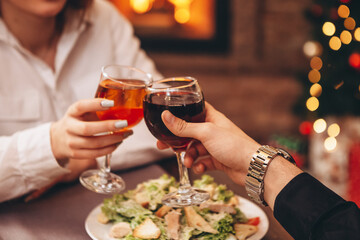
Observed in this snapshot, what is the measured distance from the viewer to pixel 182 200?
→ 0.93 m

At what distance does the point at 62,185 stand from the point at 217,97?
8.54 ft

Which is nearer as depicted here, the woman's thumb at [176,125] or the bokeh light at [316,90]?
the woman's thumb at [176,125]

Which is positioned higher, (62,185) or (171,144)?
(171,144)

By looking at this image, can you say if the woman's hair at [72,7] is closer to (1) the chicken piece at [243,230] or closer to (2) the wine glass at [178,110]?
(2) the wine glass at [178,110]

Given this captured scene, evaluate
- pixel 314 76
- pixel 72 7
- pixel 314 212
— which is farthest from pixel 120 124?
pixel 314 76

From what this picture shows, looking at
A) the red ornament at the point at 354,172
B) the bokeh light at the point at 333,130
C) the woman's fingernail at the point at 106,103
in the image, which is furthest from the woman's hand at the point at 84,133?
the bokeh light at the point at 333,130

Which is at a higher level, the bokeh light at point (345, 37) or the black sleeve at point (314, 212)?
the bokeh light at point (345, 37)

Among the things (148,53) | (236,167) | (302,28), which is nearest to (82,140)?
(236,167)

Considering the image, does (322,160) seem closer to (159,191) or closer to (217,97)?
(217,97)

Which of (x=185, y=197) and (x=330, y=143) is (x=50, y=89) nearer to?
(x=185, y=197)

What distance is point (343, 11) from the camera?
244cm

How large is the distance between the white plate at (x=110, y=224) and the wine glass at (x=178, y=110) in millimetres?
131

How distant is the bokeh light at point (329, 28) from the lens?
2.53 m

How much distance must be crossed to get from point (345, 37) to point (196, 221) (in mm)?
2000
